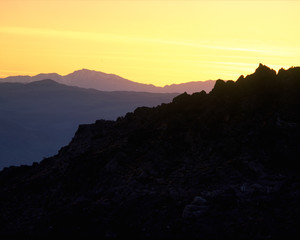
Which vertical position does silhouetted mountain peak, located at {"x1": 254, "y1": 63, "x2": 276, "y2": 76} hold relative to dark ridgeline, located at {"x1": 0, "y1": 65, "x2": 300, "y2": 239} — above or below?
above

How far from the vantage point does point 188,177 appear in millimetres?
23281

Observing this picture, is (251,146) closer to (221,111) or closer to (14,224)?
(221,111)

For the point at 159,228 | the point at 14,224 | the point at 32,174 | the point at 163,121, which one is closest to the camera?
the point at 159,228

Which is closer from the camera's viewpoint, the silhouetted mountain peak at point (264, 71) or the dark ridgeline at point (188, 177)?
the dark ridgeline at point (188, 177)

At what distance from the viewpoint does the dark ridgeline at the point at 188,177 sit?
19922 mm

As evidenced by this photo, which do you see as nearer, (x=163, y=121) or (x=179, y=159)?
(x=179, y=159)

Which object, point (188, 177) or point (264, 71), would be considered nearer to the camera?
point (188, 177)

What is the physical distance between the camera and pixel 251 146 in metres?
23.7

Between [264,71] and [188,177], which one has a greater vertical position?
[264,71]

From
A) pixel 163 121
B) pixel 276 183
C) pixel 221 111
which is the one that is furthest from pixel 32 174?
pixel 276 183

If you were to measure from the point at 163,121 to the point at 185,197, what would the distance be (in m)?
7.97

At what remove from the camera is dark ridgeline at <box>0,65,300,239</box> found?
65.4 ft

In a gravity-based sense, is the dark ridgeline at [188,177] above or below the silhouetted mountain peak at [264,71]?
below

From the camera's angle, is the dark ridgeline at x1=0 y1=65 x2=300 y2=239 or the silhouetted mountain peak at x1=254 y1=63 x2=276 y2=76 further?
the silhouetted mountain peak at x1=254 y1=63 x2=276 y2=76
